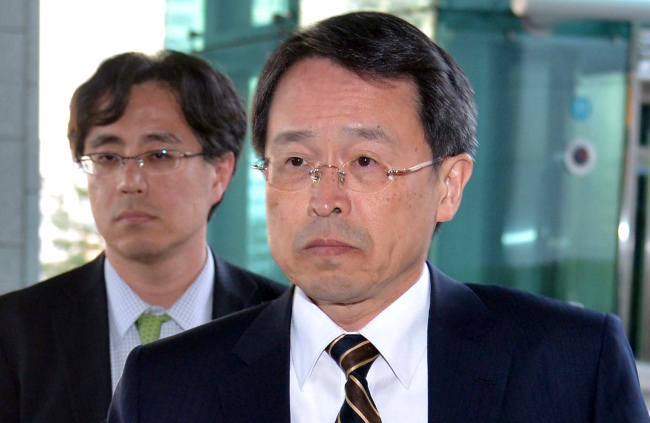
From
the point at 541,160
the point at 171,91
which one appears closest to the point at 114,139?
the point at 171,91

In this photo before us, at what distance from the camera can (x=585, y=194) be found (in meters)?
7.40

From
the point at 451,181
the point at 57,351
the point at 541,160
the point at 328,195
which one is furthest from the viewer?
the point at 541,160

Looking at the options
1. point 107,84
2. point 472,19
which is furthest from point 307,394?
point 472,19

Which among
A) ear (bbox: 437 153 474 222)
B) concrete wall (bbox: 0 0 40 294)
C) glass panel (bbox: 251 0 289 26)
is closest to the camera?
ear (bbox: 437 153 474 222)

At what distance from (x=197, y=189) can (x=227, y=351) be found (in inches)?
45.5

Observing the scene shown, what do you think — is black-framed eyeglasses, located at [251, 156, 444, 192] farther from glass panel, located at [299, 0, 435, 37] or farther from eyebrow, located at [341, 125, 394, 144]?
glass panel, located at [299, 0, 435, 37]

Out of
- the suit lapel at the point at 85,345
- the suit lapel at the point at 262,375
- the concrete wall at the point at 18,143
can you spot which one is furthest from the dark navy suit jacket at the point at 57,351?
the concrete wall at the point at 18,143

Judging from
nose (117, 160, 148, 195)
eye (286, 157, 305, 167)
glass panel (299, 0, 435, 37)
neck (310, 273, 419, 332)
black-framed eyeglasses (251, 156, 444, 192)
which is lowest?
neck (310, 273, 419, 332)

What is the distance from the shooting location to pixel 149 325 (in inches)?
117

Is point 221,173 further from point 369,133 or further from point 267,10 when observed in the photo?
point 267,10

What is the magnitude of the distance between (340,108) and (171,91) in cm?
136

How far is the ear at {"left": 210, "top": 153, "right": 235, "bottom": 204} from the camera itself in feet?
11.0

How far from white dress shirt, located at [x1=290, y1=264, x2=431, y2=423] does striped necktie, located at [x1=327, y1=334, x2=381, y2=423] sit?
0.02 metres

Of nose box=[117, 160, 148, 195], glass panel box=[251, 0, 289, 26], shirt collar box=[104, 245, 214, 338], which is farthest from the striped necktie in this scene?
glass panel box=[251, 0, 289, 26]
